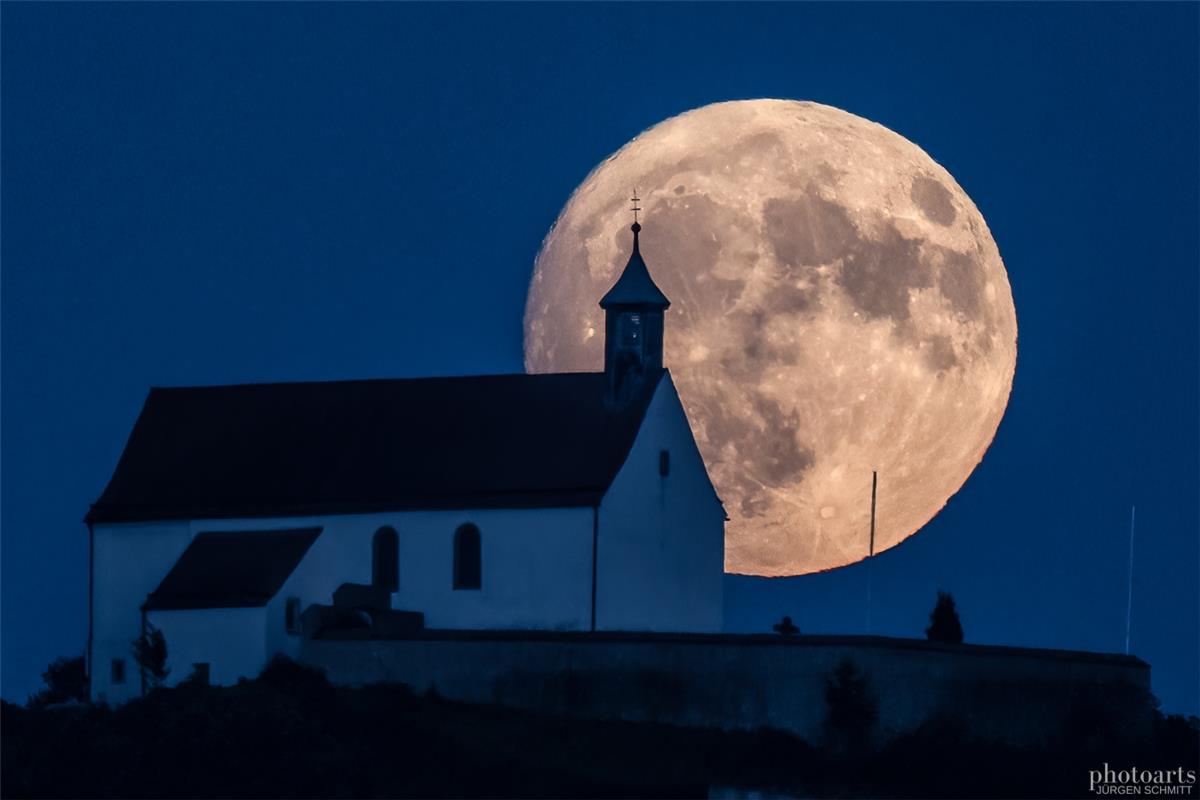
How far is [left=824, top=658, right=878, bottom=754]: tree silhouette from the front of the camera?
351 feet

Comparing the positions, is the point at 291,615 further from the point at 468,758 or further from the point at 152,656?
the point at 468,758

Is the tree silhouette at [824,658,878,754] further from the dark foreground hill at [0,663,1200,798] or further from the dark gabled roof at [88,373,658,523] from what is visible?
the dark gabled roof at [88,373,658,523]

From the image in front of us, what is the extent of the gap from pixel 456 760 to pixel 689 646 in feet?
19.8

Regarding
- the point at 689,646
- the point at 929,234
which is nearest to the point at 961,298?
the point at 929,234

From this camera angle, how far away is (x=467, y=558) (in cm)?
11588

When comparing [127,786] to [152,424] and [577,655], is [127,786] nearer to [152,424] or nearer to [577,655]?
[577,655]

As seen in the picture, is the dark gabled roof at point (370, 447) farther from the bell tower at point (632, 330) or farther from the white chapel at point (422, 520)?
the bell tower at point (632, 330)

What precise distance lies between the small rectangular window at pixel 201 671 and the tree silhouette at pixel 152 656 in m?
0.79

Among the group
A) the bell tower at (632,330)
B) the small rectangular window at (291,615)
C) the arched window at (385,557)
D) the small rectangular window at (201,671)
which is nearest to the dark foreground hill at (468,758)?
the small rectangular window at (201,671)

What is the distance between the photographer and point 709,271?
117 m

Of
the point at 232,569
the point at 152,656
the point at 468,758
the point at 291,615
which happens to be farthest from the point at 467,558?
the point at 468,758

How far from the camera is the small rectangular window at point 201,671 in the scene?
372 ft

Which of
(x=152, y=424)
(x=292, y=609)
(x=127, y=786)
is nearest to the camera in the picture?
(x=127, y=786)

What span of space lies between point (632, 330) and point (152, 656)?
13816 mm
